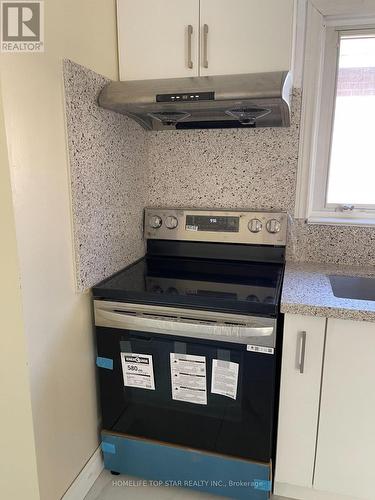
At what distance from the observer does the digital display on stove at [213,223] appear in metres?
1.81

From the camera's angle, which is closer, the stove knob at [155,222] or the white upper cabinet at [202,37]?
the white upper cabinet at [202,37]

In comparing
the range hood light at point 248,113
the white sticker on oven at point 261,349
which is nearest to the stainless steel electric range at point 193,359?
the white sticker on oven at point 261,349

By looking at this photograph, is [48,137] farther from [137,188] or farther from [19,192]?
[137,188]

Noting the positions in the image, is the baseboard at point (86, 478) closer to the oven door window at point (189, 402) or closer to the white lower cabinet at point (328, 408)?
the oven door window at point (189, 402)

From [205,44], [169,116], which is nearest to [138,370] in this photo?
[169,116]

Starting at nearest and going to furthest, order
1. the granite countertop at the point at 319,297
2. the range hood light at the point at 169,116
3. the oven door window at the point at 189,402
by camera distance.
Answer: the granite countertop at the point at 319,297, the oven door window at the point at 189,402, the range hood light at the point at 169,116

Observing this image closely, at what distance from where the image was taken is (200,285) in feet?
4.95

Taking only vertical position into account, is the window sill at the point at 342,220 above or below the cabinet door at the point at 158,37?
below

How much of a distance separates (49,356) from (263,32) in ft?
4.40

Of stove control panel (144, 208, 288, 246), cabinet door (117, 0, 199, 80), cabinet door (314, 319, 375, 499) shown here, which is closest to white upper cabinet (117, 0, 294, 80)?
cabinet door (117, 0, 199, 80)

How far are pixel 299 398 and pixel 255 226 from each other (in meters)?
0.76

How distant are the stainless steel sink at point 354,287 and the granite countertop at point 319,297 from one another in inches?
1.0

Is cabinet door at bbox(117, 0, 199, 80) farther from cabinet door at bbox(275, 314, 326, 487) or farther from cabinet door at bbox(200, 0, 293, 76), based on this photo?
cabinet door at bbox(275, 314, 326, 487)

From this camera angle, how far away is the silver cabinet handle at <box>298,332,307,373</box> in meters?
1.29
